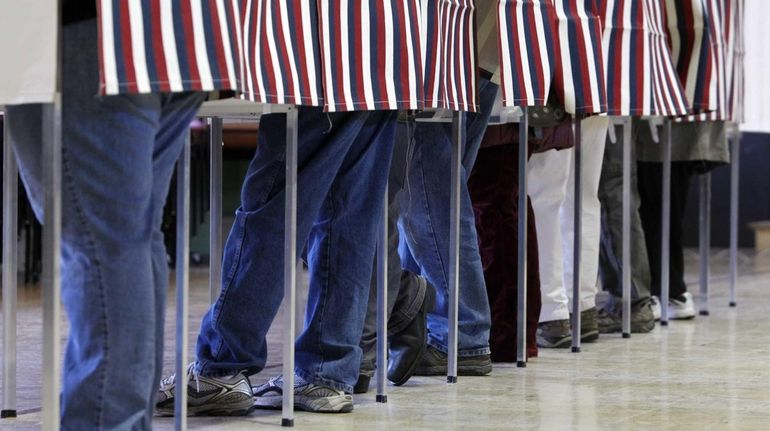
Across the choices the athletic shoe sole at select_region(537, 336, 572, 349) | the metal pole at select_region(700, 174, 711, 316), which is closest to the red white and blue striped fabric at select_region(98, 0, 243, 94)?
the athletic shoe sole at select_region(537, 336, 572, 349)

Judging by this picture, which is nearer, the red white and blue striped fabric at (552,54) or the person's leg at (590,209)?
Answer: the red white and blue striped fabric at (552,54)

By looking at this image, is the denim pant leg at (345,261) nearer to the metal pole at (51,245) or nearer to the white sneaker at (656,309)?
the metal pole at (51,245)

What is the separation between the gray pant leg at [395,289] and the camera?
10.1 feet

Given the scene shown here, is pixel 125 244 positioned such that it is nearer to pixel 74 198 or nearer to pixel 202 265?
pixel 74 198

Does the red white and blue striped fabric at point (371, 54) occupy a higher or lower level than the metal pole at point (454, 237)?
higher

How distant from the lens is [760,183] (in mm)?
9711

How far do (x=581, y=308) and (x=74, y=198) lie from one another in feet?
8.59

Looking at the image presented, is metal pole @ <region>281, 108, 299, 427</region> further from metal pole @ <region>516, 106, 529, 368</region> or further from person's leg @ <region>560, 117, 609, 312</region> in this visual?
person's leg @ <region>560, 117, 609, 312</region>

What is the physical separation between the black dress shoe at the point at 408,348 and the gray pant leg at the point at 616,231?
1499 mm

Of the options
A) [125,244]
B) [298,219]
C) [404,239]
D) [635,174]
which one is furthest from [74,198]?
[635,174]

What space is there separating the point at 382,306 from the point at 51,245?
119 centimetres

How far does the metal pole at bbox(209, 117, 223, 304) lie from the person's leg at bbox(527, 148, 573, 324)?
1.24 meters

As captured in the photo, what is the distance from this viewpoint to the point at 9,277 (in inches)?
108

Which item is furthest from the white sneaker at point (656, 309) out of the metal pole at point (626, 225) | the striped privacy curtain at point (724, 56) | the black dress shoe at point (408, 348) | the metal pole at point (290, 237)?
the metal pole at point (290, 237)
